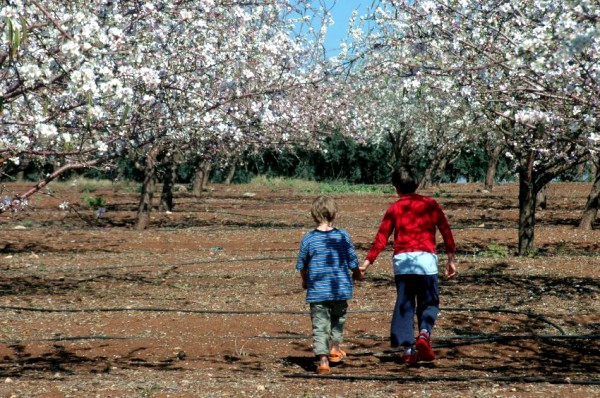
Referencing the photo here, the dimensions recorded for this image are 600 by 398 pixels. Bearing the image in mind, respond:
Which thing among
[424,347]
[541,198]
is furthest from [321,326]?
[541,198]

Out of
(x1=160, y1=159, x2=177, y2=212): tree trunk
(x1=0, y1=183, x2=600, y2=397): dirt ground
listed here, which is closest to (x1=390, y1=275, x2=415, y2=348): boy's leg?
(x1=0, y1=183, x2=600, y2=397): dirt ground

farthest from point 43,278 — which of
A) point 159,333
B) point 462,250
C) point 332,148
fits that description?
point 332,148

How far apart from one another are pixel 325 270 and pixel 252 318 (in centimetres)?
293

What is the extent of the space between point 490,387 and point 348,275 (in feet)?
5.07

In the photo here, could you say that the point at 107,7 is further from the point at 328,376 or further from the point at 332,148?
the point at 332,148

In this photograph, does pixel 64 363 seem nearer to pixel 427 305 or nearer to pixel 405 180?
pixel 427 305

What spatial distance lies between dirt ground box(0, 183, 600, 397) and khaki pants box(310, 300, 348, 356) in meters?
0.26

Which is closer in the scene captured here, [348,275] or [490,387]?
[490,387]

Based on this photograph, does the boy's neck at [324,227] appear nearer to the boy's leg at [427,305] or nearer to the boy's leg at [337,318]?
the boy's leg at [337,318]

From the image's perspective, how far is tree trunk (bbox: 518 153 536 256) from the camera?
1462cm

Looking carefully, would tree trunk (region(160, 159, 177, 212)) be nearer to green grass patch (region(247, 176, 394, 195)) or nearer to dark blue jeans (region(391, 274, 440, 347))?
green grass patch (region(247, 176, 394, 195))

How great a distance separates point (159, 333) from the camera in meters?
9.78

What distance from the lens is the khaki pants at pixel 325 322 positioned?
7.57 m

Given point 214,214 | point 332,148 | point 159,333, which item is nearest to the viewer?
point 159,333
